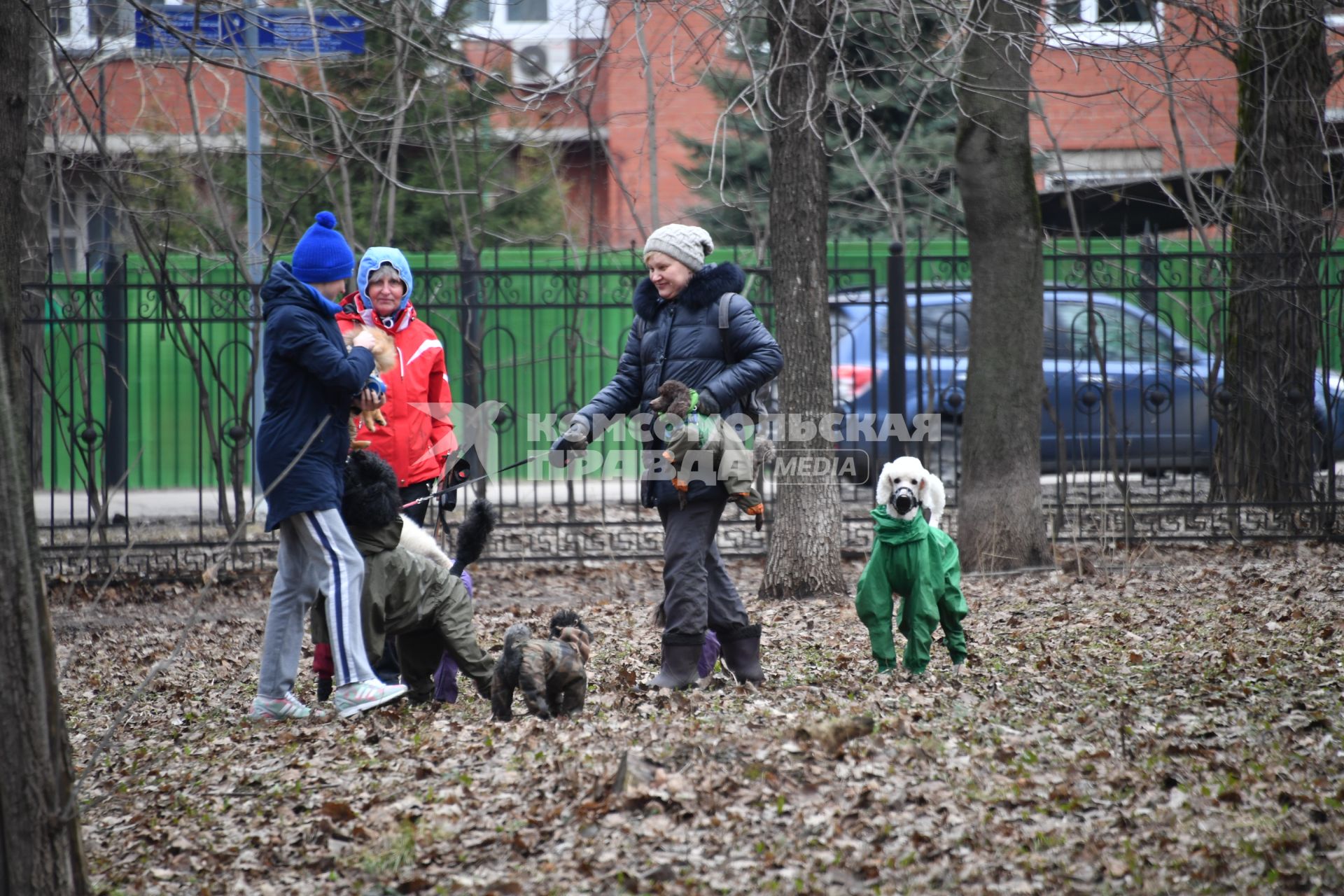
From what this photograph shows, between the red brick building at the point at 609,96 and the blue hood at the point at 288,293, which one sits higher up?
the red brick building at the point at 609,96

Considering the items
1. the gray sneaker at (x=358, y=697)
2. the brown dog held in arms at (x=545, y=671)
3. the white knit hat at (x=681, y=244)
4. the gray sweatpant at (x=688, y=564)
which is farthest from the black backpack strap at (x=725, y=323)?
the gray sneaker at (x=358, y=697)

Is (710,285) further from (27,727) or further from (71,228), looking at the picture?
(71,228)

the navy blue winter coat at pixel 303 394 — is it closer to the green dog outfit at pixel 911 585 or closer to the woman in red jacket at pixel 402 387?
the woman in red jacket at pixel 402 387

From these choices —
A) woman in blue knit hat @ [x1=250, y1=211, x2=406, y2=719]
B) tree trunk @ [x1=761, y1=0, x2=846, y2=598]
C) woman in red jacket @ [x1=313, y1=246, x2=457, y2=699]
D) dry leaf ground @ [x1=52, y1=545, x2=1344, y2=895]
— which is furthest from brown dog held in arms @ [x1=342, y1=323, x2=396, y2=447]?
tree trunk @ [x1=761, y1=0, x2=846, y2=598]

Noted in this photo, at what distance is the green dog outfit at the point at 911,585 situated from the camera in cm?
505

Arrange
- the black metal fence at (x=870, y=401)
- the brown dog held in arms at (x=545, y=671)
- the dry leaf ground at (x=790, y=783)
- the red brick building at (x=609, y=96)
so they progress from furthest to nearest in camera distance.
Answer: the black metal fence at (x=870, y=401)
the red brick building at (x=609, y=96)
the brown dog held in arms at (x=545, y=671)
the dry leaf ground at (x=790, y=783)

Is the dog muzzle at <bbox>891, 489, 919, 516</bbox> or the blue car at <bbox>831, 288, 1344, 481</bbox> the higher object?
the blue car at <bbox>831, 288, 1344, 481</bbox>

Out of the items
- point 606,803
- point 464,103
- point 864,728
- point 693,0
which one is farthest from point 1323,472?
point 464,103

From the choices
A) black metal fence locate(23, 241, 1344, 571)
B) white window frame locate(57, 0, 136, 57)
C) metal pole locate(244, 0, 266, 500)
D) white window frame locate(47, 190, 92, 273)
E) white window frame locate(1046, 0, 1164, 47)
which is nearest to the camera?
white window frame locate(1046, 0, 1164, 47)

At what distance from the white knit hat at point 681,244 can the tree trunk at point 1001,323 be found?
3509 mm

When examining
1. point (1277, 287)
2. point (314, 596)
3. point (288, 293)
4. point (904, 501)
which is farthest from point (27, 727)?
point (1277, 287)

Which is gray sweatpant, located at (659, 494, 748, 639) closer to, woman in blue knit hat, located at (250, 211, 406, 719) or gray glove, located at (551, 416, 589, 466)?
gray glove, located at (551, 416, 589, 466)

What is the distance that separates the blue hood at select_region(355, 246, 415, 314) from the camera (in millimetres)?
5316

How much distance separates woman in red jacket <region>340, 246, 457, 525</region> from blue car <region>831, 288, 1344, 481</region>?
14.6 ft
